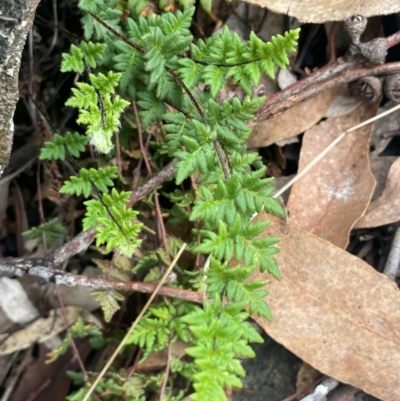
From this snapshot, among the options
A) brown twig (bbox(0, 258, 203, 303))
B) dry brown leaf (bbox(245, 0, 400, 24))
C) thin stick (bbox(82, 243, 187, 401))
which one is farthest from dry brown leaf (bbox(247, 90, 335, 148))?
brown twig (bbox(0, 258, 203, 303))

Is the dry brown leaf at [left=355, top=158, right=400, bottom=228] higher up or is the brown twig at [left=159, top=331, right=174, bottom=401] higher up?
the dry brown leaf at [left=355, top=158, right=400, bottom=228]

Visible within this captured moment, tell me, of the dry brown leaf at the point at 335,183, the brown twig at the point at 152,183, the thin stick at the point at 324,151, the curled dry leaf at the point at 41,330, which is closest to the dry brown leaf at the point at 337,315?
the dry brown leaf at the point at 335,183

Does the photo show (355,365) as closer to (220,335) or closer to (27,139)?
(220,335)

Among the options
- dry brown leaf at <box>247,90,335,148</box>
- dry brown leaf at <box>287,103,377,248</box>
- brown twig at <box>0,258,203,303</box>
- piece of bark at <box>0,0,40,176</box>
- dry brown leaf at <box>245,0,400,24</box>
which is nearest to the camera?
piece of bark at <box>0,0,40,176</box>

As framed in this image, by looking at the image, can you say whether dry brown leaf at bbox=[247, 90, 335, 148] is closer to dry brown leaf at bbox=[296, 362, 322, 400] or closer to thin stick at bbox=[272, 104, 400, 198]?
thin stick at bbox=[272, 104, 400, 198]

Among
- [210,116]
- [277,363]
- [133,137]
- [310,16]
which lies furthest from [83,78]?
[277,363]

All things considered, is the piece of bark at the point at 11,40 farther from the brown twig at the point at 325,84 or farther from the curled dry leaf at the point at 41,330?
the curled dry leaf at the point at 41,330

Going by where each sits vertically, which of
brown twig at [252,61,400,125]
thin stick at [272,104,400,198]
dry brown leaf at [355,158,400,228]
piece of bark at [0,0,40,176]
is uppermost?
piece of bark at [0,0,40,176]
